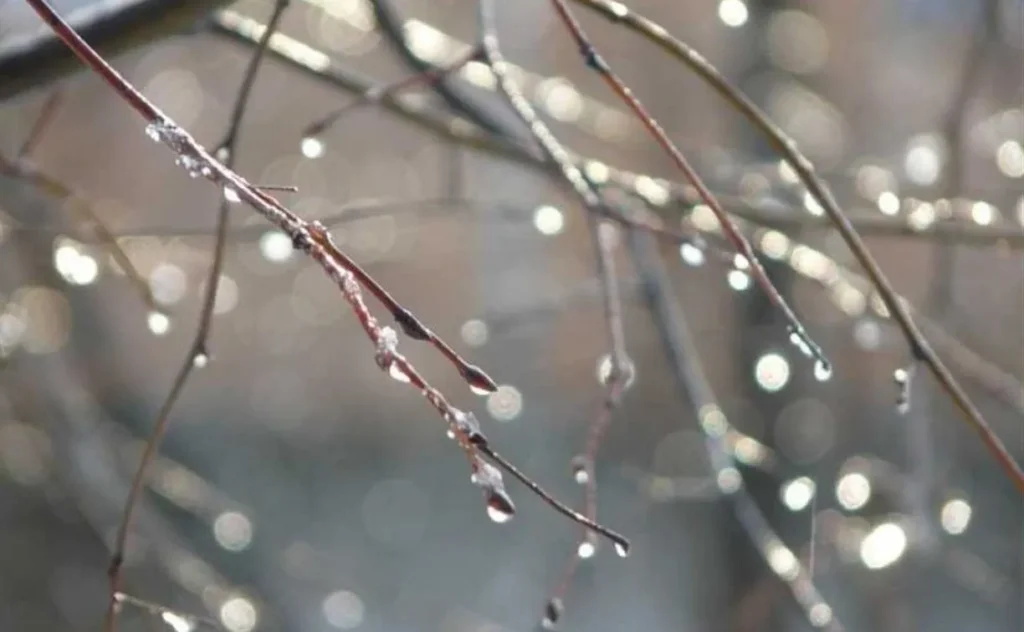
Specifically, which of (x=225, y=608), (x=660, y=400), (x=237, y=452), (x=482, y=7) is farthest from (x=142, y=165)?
(x=482, y=7)

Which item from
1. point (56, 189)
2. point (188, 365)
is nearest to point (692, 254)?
point (188, 365)

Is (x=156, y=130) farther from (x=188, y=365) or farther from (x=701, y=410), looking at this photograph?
(x=701, y=410)

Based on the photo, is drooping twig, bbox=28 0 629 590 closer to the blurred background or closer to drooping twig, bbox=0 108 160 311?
drooping twig, bbox=0 108 160 311

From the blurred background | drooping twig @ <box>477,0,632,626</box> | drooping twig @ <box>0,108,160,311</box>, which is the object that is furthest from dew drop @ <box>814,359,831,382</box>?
the blurred background

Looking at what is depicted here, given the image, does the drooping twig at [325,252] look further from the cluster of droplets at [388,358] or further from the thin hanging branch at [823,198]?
the thin hanging branch at [823,198]

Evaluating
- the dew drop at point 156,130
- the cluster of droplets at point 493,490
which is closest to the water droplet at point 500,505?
the cluster of droplets at point 493,490

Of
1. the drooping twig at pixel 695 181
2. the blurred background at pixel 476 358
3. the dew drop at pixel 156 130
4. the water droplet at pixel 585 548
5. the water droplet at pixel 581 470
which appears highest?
the blurred background at pixel 476 358

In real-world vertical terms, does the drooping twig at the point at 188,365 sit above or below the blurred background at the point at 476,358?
below

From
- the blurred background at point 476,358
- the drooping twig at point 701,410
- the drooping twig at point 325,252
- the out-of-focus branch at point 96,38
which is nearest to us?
the drooping twig at point 325,252
